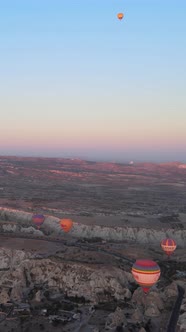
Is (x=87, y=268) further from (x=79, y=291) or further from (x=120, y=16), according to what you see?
(x=120, y=16)

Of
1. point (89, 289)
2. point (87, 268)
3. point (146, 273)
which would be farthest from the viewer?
point (87, 268)

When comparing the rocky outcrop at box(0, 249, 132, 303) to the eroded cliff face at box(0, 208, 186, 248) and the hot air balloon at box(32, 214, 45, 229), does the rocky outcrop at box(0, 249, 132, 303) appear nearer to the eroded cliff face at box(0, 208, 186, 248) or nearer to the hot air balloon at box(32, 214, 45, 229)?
the hot air balloon at box(32, 214, 45, 229)

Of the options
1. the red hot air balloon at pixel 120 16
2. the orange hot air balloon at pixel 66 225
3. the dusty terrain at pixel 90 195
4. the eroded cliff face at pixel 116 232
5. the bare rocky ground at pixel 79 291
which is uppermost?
the red hot air balloon at pixel 120 16

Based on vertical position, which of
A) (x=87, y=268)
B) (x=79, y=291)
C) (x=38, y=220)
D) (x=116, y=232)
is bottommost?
(x=79, y=291)

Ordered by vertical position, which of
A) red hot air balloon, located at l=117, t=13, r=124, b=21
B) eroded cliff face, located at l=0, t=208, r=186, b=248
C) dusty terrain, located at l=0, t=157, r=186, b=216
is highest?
red hot air balloon, located at l=117, t=13, r=124, b=21

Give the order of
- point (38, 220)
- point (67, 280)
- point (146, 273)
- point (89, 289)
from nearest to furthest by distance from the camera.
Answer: point (146, 273) → point (89, 289) → point (67, 280) → point (38, 220)

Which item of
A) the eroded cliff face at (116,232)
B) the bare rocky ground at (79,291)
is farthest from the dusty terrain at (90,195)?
the bare rocky ground at (79,291)

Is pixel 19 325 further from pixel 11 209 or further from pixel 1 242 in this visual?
pixel 11 209

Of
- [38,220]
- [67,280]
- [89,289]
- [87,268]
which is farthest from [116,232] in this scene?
[89,289]

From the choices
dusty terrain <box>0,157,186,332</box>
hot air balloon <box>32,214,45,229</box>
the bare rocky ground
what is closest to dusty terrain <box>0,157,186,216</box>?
dusty terrain <box>0,157,186,332</box>

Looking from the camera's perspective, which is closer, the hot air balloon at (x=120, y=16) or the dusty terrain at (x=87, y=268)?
the dusty terrain at (x=87, y=268)

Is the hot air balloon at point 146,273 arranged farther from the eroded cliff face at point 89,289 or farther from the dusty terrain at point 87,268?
the dusty terrain at point 87,268

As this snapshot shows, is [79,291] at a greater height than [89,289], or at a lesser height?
lesser
